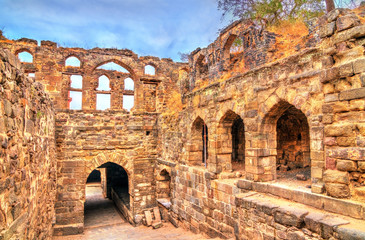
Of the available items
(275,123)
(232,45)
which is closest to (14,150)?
(275,123)

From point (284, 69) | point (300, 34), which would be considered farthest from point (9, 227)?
point (300, 34)

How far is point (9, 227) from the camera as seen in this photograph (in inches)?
118

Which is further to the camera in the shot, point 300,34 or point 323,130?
point 300,34

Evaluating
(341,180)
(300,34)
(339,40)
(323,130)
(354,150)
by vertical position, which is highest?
(300,34)

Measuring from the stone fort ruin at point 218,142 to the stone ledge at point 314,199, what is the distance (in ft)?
0.07

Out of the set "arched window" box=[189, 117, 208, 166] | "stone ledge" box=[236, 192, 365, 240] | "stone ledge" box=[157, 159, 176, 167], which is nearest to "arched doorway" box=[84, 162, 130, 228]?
"stone ledge" box=[157, 159, 176, 167]

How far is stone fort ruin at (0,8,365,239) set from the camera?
389cm

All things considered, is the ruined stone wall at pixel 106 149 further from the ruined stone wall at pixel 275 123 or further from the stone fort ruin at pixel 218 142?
the ruined stone wall at pixel 275 123

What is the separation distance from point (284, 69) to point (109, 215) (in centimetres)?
1024

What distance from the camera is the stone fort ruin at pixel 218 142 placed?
389 cm

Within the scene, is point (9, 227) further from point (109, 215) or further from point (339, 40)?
point (109, 215)

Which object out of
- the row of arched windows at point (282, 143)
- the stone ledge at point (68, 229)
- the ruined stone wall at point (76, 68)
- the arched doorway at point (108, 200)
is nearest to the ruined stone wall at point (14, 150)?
the row of arched windows at point (282, 143)

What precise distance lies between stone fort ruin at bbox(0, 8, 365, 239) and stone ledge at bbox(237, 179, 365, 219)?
0.02 meters

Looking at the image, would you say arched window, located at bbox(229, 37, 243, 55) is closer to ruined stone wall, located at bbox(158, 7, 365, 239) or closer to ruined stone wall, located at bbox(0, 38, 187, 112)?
ruined stone wall, located at bbox(0, 38, 187, 112)
